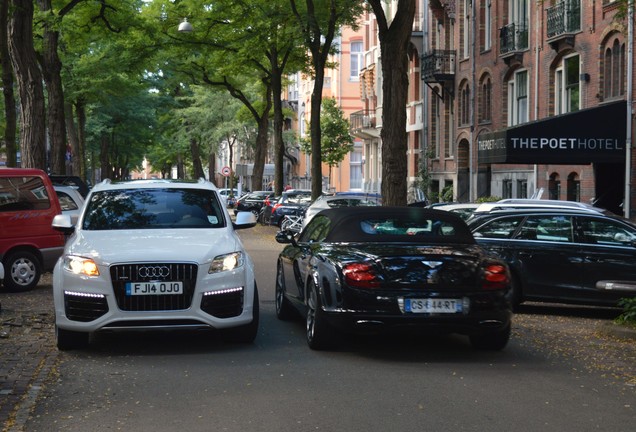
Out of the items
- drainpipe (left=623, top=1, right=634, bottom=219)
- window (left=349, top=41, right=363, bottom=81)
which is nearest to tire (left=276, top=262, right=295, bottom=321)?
drainpipe (left=623, top=1, right=634, bottom=219)

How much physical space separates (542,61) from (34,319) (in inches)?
1032

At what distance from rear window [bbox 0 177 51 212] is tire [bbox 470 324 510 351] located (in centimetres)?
968

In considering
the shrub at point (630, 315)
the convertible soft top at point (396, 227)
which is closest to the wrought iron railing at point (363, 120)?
the shrub at point (630, 315)

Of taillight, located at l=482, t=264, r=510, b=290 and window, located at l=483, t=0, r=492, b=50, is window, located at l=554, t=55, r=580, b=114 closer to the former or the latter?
window, located at l=483, t=0, r=492, b=50

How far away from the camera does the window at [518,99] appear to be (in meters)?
38.8

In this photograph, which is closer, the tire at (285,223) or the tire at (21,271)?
the tire at (21,271)

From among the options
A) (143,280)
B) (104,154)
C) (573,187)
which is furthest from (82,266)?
(104,154)

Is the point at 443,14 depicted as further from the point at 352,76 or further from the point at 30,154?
the point at 352,76

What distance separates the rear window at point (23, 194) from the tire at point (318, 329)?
8.73 m

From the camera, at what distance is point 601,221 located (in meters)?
14.8

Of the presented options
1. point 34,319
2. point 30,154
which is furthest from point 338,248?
point 30,154

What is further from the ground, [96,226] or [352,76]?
[352,76]

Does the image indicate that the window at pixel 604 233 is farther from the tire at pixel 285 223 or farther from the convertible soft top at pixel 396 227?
the tire at pixel 285 223

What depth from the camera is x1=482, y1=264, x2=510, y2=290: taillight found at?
33.1ft
